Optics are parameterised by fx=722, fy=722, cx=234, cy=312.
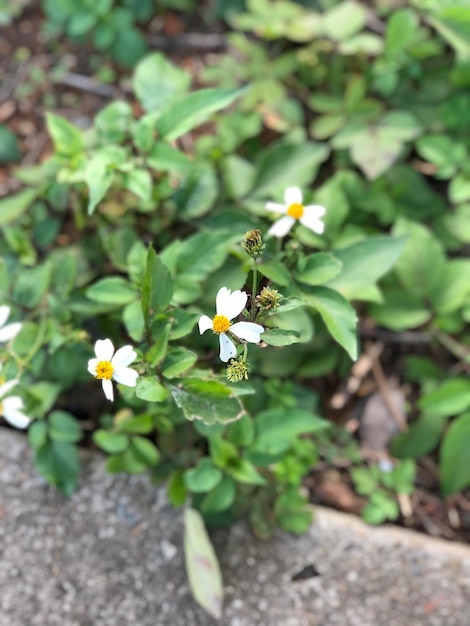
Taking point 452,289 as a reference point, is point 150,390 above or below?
above

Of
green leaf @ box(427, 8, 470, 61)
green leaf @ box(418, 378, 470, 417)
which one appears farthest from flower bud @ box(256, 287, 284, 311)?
green leaf @ box(427, 8, 470, 61)

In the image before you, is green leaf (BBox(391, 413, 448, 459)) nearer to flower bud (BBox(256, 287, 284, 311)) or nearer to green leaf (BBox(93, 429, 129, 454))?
green leaf (BBox(93, 429, 129, 454))

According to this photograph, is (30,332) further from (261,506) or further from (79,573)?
(261,506)

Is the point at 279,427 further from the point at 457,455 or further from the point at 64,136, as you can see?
the point at 64,136

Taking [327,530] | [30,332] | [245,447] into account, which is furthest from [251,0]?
[327,530]

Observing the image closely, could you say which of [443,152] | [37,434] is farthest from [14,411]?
[443,152]
